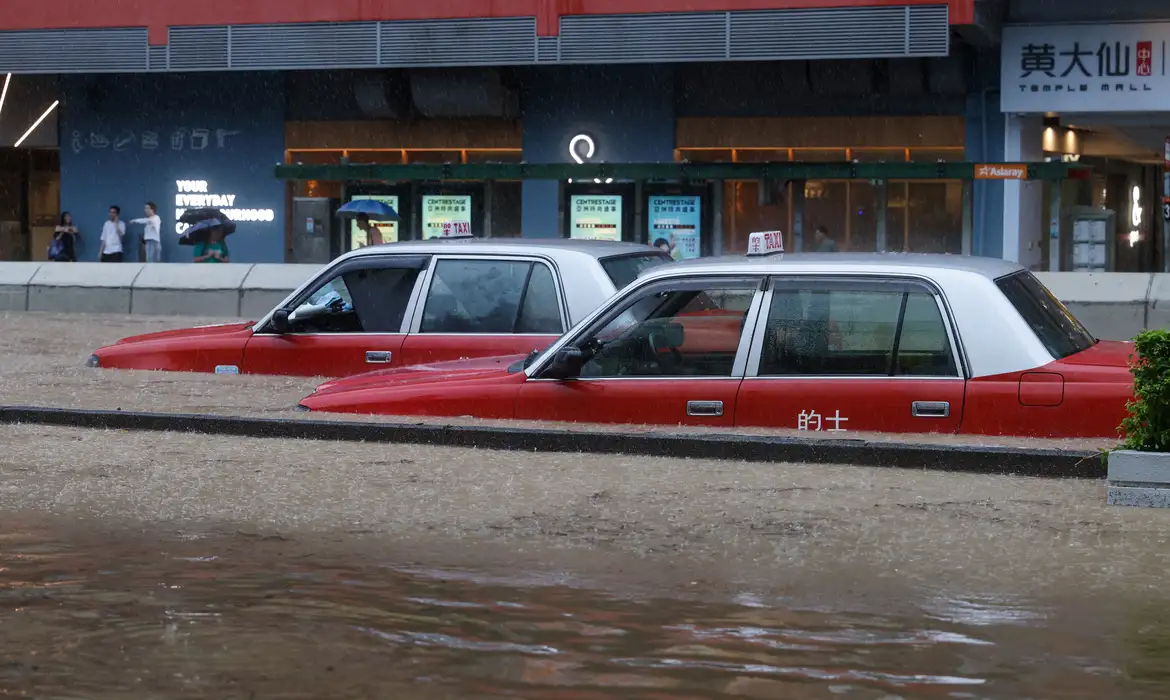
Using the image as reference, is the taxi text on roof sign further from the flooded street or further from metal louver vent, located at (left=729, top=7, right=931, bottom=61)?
the flooded street

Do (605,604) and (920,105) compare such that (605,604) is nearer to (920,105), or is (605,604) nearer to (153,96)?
(920,105)

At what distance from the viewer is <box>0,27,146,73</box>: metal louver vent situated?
31125mm

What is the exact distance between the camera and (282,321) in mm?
12039

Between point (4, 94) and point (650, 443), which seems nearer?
point (650, 443)

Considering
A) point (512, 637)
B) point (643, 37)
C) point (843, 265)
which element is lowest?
point (512, 637)

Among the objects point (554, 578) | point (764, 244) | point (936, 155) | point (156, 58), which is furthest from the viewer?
point (156, 58)

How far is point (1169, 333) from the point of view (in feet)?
25.8

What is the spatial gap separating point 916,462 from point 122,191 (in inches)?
1090

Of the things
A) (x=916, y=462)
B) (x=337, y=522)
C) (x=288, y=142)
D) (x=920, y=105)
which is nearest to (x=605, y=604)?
(x=337, y=522)

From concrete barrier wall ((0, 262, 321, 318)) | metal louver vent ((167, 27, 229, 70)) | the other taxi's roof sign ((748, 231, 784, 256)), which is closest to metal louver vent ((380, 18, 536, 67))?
metal louver vent ((167, 27, 229, 70))

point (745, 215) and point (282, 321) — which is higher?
point (745, 215)

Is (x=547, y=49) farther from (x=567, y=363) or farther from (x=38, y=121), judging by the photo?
(x=567, y=363)

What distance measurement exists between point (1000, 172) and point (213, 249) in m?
12.1

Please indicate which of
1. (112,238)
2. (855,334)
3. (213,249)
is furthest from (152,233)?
(855,334)
